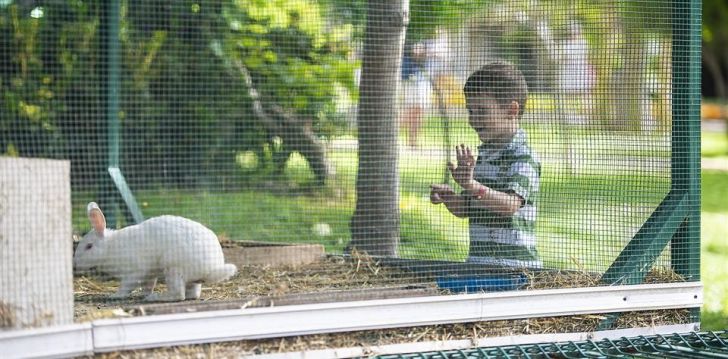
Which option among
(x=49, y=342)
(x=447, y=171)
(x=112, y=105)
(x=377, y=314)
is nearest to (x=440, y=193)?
(x=447, y=171)

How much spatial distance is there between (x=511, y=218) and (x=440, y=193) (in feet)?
0.99

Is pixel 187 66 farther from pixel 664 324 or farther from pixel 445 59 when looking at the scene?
pixel 664 324

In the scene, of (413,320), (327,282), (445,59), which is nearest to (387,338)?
(413,320)

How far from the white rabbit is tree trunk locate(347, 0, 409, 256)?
0.94 m

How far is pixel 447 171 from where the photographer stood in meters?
4.00

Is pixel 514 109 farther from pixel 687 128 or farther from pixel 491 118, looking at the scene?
pixel 687 128

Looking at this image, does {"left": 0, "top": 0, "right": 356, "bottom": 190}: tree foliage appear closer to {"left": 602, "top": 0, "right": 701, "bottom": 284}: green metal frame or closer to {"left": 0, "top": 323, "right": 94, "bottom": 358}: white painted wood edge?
{"left": 602, "top": 0, "right": 701, "bottom": 284}: green metal frame

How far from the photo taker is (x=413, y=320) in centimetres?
313

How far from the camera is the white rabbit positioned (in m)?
3.41

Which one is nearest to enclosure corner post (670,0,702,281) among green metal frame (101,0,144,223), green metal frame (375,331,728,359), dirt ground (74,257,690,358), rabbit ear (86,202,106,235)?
dirt ground (74,257,690,358)

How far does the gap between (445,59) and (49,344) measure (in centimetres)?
193

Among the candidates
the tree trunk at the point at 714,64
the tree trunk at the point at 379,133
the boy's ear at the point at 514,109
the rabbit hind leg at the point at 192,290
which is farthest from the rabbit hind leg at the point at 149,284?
the tree trunk at the point at 714,64

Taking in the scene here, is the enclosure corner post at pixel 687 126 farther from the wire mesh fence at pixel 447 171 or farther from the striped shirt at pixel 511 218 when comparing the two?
the striped shirt at pixel 511 218

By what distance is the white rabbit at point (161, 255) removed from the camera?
134 inches
